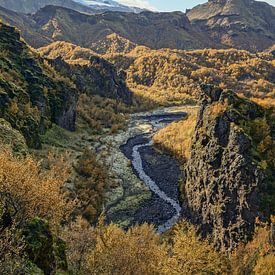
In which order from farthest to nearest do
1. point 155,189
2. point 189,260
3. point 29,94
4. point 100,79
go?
point 100,79
point 29,94
point 155,189
point 189,260

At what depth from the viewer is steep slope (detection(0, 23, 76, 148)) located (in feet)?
228

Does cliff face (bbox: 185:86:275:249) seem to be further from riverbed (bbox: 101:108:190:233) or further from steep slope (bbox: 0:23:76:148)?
steep slope (bbox: 0:23:76:148)

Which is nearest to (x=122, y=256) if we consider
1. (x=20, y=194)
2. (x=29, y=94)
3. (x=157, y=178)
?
(x=20, y=194)

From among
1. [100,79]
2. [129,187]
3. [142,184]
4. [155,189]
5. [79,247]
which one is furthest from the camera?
[100,79]

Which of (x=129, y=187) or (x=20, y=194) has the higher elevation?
(x=20, y=194)

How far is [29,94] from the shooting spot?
8662 centimetres

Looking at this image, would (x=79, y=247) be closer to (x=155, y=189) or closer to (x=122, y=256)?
(x=122, y=256)

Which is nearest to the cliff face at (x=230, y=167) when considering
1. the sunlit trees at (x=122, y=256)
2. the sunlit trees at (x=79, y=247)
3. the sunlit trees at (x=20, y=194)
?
the sunlit trees at (x=122, y=256)

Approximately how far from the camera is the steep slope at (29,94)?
228 feet

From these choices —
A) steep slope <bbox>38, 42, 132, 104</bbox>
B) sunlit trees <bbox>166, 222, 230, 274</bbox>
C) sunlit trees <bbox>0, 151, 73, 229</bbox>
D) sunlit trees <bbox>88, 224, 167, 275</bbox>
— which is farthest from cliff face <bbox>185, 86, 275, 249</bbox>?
steep slope <bbox>38, 42, 132, 104</bbox>

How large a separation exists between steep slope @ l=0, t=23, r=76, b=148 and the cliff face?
30.5 m

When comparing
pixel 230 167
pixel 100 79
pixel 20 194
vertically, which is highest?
pixel 230 167

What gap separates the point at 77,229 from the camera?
115 feet

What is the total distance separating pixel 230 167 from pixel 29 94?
177 feet
